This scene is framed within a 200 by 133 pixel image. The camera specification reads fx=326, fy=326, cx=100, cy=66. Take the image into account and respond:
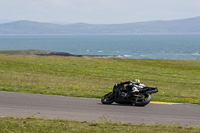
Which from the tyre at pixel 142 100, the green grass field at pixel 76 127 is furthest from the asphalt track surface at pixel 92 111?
the green grass field at pixel 76 127

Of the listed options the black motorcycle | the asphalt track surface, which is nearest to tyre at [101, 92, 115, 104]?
the black motorcycle

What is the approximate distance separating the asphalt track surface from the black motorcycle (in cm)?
34

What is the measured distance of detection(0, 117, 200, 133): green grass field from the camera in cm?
1056

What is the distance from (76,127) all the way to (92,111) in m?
4.32

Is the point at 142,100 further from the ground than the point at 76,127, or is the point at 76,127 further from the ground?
the point at 142,100

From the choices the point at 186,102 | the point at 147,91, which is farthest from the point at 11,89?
the point at 186,102

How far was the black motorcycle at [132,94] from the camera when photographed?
17.2m

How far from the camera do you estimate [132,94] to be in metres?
17.2

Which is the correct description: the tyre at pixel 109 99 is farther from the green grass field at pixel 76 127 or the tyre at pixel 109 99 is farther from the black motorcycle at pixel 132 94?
the green grass field at pixel 76 127

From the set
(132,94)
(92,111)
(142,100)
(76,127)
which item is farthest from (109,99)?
(76,127)

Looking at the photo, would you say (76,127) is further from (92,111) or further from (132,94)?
(132,94)

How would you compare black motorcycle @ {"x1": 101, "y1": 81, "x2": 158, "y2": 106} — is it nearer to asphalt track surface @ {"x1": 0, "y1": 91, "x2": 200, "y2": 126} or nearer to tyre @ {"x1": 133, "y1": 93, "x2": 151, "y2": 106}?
tyre @ {"x1": 133, "y1": 93, "x2": 151, "y2": 106}

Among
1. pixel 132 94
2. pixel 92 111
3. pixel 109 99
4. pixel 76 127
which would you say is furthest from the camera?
Result: pixel 109 99

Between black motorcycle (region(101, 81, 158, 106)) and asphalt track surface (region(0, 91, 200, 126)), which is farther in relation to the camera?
black motorcycle (region(101, 81, 158, 106))
